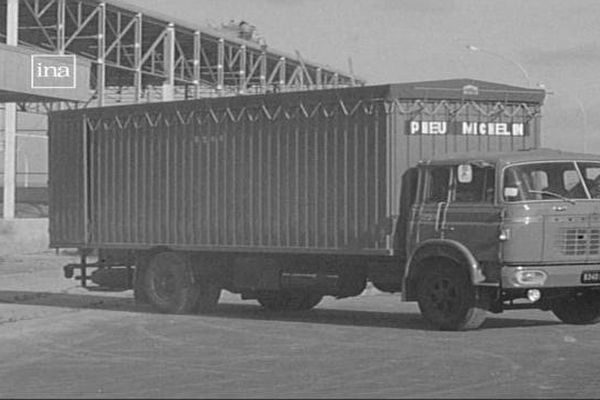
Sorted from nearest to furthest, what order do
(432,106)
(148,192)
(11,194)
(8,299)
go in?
(432,106)
(148,192)
(8,299)
(11,194)

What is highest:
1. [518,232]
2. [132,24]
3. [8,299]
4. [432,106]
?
[132,24]

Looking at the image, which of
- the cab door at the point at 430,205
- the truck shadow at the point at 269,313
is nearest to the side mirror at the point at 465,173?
the cab door at the point at 430,205

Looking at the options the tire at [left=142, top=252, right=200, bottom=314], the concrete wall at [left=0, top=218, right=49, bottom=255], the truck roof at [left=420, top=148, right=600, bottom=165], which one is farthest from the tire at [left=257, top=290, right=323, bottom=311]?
the concrete wall at [left=0, top=218, right=49, bottom=255]

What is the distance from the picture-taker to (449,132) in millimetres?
18188

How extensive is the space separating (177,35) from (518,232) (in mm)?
40553

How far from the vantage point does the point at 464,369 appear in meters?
Result: 13.2

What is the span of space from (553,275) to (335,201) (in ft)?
11.1

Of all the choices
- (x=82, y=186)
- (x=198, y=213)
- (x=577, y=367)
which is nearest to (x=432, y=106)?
(x=198, y=213)

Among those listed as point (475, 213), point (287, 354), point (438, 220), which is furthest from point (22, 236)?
point (287, 354)

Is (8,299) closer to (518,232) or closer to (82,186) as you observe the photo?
(82,186)

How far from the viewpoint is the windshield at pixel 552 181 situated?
16547 millimetres

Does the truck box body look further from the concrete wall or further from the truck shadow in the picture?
the concrete wall

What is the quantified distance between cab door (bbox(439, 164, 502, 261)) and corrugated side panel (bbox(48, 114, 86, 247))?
749 cm

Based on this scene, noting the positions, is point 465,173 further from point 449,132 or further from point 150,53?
point 150,53
